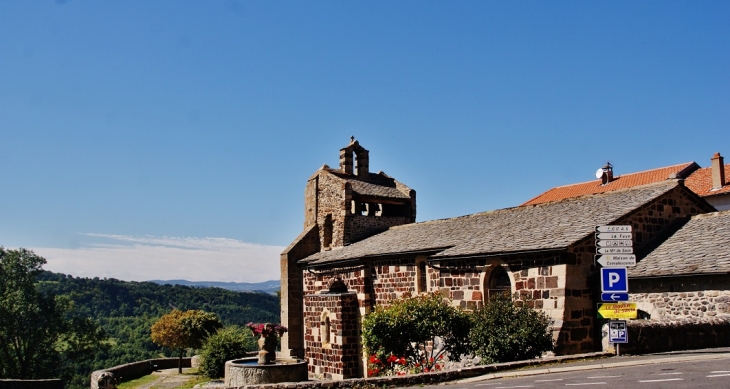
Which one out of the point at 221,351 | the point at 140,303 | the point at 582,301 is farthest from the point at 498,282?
the point at 140,303

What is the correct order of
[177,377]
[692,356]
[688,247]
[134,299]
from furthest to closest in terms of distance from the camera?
1. [134,299]
2. [177,377]
3. [688,247]
4. [692,356]

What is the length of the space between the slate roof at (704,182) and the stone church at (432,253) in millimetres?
17955

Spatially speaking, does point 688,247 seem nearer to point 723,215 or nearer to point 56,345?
point 723,215

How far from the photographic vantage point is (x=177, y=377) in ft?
111

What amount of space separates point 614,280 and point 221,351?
21054 millimetres

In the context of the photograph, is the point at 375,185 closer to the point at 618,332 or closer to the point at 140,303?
the point at 618,332

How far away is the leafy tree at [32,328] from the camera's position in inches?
1732

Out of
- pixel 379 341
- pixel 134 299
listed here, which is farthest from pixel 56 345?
pixel 134 299

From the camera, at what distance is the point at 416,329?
17.6 metres

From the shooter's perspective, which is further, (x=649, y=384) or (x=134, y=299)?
(x=134, y=299)

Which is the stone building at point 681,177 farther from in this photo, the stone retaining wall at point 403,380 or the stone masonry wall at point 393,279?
the stone retaining wall at point 403,380

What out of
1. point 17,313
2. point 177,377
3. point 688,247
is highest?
point 688,247

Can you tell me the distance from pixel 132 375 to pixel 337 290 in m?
14.5

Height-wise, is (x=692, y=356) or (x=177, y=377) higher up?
(x=692, y=356)
